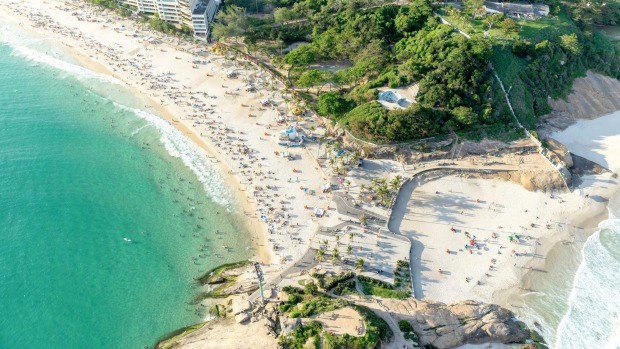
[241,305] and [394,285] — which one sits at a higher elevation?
[394,285]

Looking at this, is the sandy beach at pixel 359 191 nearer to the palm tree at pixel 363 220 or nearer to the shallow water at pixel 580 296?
the shallow water at pixel 580 296

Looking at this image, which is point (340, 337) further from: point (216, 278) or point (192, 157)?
point (192, 157)

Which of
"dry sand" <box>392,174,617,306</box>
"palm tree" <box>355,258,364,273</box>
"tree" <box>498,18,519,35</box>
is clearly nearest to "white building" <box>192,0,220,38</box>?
"dry sand" <box>392,174,617,306</box>

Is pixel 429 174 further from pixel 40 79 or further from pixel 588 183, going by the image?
pixel 40 79

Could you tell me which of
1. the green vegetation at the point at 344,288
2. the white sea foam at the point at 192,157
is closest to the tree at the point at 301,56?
the white sea foam at the point at 192,157

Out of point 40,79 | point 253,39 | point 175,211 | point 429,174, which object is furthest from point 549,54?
point 40,79

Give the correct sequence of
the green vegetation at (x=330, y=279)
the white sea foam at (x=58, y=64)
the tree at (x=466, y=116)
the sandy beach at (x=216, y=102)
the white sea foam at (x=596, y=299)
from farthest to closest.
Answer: the white sea foam at (x=58, y=64)
the tree at (x=466, y=116)
the sandy beach at (x=216, y=102)
the green vegetation at (x=330, y=279)
the white sea foam at (x=596, y=299)

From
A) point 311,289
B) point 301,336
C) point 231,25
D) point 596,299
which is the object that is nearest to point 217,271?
point 311,289
